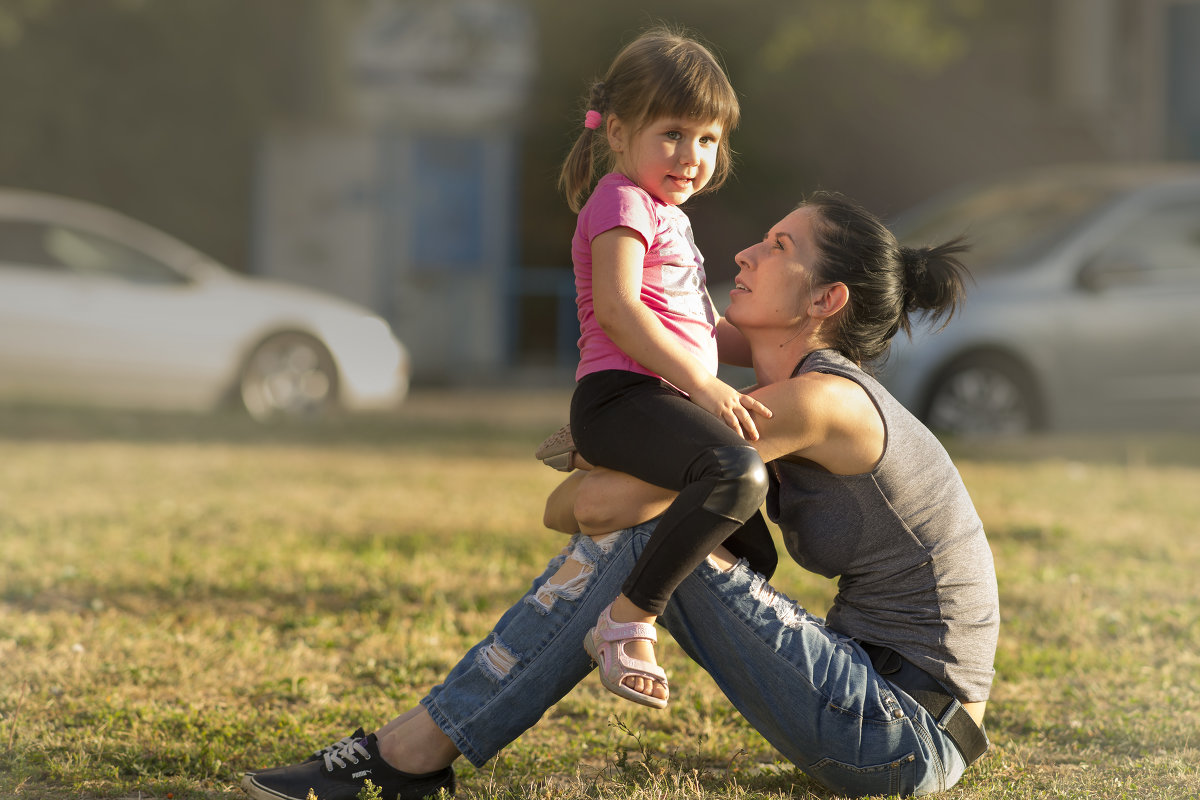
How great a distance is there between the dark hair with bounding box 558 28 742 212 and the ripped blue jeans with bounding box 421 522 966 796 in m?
0.85

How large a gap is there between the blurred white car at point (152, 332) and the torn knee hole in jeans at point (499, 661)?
7.82 m

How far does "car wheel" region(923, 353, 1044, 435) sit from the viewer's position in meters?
8.38

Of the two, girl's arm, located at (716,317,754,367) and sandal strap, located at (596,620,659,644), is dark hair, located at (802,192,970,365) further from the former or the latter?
sandal strap, located at (596,620,659,644)

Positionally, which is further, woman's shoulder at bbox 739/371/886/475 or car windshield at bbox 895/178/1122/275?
car windshield at bbox 895/178/1122/275

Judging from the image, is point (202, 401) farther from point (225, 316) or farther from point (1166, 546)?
point (1166, 546)

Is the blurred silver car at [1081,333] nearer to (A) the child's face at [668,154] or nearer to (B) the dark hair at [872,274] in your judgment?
(B) the dark hair at [872,274]

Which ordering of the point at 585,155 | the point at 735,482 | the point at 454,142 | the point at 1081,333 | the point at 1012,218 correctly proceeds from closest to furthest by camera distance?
1. the point at 735,482
2. the point at 585,155
3. the point at 1081,333
4. the point at 1012,218
5. the point at 454,142

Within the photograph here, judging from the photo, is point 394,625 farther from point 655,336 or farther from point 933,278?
Answer: point 933,278

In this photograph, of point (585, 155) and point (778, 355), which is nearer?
point (778, 355)

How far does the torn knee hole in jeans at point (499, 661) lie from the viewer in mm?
2768

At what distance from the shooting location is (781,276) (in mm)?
2848

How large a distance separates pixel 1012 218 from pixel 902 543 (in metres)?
6.68

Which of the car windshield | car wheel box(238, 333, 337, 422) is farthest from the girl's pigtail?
car wheel box(238, 333, 337, 422)

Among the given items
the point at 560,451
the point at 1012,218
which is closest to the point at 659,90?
the point at 560,451
